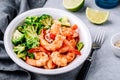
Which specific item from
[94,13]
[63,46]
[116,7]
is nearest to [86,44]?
[63,46]

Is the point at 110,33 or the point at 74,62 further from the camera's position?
the point at 110,33

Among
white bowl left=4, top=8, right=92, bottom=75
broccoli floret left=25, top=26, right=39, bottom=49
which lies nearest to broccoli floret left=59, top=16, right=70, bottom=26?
white bowl left=4, top=8, right=92, bottom=75

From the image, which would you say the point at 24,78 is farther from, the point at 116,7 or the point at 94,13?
the point at 116,7

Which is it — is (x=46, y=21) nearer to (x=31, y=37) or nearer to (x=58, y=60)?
(x=31, y=37)

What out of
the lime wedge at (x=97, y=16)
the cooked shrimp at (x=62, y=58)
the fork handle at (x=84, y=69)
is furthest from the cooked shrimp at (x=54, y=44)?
the lime wedge at (x=97, y=16)

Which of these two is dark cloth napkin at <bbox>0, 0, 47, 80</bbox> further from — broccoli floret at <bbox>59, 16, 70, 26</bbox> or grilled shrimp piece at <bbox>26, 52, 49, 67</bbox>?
broccoli floret at <bbox>59, 16, 70, 26</bbox>

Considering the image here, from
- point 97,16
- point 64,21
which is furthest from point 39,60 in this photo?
point 97,16
